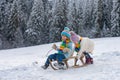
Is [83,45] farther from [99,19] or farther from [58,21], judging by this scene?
[99,19]

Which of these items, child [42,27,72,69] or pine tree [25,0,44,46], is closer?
child [42,27,72,69]

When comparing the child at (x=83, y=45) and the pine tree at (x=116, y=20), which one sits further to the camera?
the pine tree at (x=116, y=20)

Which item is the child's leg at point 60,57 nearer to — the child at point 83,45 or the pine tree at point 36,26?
the child at point 83,45

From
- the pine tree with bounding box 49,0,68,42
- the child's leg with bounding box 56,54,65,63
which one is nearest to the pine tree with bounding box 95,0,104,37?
the pine tree with bounding box 49,0,68,42

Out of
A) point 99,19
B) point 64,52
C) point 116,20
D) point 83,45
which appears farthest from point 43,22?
point 64,52

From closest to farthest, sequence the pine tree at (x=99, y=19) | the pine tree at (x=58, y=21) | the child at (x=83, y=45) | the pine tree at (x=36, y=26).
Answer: the child at (x=83, y=45)
the pine tree at (x=36, y=26)
the pine tree at (x=58, y=21)
the pine tree at (x=99, y=19)

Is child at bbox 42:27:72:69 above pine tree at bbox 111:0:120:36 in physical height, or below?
above

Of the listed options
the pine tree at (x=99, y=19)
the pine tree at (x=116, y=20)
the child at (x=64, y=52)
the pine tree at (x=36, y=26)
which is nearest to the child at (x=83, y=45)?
the child at (x=64, y=52)

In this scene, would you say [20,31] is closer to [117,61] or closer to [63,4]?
[63,4]

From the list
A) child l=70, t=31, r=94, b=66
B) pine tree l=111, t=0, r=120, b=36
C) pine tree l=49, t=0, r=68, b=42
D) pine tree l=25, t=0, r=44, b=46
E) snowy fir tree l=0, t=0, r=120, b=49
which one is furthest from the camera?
pine tree l=49, t=0, r=68, b=42

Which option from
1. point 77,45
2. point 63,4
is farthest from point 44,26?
point 77,45

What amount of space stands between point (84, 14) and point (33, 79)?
58.1 metres

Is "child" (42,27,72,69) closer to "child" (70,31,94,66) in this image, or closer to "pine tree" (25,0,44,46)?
"child" (70,31,94,66)

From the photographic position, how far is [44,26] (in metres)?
54.0
